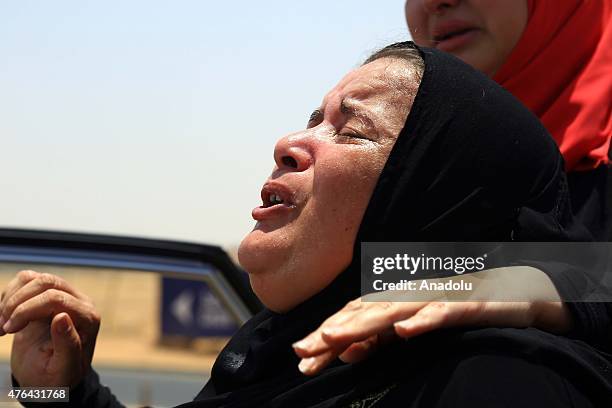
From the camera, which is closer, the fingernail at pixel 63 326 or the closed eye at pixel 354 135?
the closed eye at pixel 354 135

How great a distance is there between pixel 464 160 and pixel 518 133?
0.46ft

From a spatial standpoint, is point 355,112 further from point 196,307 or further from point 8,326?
point 196,307

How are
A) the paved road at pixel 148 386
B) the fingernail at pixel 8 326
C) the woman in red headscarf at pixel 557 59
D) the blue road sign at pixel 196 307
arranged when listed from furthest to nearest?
the paved road at pixel 148 386 < the blue road sign at pixel 196 307 < the woman in red headscarf at pixel 557 59 < the fingernail at pixel 8 326

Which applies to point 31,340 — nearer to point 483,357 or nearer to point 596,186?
point 483,357

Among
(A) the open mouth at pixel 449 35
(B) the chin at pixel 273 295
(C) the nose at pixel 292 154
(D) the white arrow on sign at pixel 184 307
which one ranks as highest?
(A) the open mouth at pixel 449 35

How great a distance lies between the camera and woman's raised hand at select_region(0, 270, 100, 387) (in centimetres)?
241

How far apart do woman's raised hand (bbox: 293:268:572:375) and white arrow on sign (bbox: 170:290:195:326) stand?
1.96 meters

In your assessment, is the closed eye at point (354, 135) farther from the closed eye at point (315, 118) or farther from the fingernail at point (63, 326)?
the fingernail at point (63, 326)

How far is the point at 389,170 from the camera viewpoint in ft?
6.55

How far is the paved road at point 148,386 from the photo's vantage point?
12.9 ft

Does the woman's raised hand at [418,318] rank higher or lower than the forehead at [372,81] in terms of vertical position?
lower

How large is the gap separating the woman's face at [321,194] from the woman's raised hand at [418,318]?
0.85 feet

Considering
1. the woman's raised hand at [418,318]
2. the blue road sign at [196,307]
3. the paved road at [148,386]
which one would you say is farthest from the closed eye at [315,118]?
the paved road at [148,386]

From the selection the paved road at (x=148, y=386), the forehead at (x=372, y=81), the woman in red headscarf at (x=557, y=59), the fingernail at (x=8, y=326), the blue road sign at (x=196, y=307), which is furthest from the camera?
the paved road at (x=148, y=386)
